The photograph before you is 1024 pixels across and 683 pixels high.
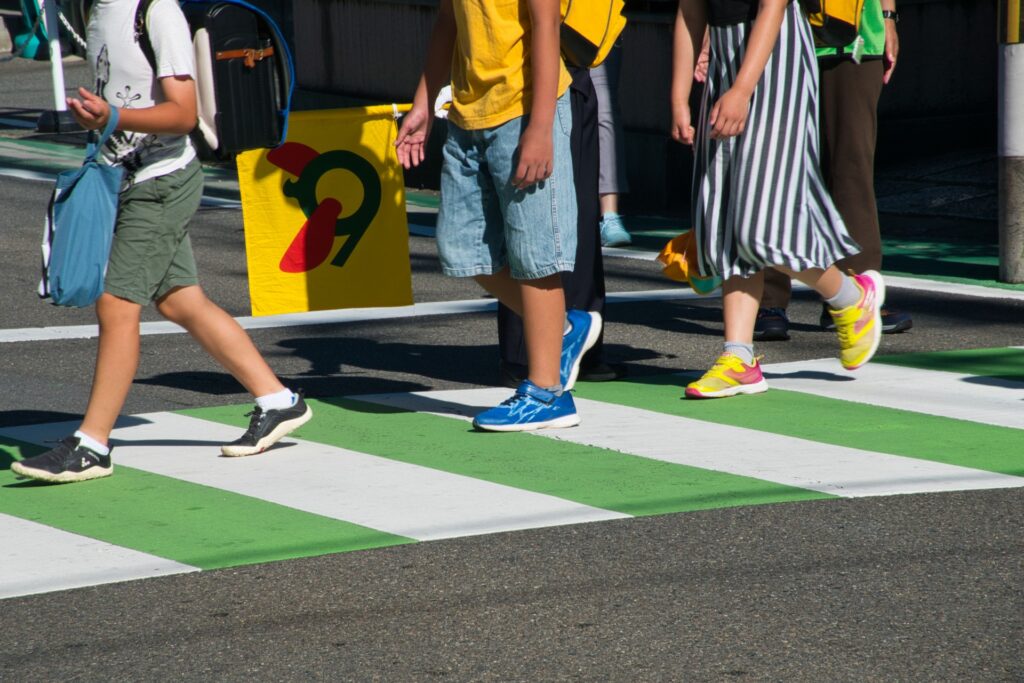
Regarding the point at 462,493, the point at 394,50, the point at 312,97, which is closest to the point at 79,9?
the point at 462,493

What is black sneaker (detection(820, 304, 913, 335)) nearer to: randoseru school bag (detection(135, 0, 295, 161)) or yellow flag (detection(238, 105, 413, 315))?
yellow flag (detection(238, 105, 413, 315))

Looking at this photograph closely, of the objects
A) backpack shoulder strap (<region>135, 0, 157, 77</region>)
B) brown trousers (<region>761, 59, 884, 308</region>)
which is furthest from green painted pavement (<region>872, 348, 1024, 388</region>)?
backpack shoulder strap (<region>135, 0, 157, 77</region>)

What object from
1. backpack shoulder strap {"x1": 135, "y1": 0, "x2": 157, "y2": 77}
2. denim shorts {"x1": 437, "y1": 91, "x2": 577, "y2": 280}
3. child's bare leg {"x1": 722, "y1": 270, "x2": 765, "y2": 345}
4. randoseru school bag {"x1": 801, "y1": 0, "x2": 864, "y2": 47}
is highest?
backpack shoulder strap {"x1": 135, "y1": 0, "x2": 157, "y2": 77}

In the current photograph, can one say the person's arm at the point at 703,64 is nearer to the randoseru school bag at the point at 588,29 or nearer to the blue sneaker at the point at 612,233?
the randoseru school bag at the point at 588,29

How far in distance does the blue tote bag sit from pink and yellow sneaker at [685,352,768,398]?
2262mm

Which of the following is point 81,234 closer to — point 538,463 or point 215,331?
point 215,331

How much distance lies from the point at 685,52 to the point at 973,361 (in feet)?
5.90

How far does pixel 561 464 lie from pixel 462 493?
0.46 m

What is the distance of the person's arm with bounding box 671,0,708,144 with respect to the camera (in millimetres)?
6355

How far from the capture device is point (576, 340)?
21.0 feet

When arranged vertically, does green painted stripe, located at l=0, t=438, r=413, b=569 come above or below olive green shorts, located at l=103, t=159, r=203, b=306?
below

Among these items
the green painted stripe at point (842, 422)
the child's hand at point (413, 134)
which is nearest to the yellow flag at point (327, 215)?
the child's hand at point (413, 134)

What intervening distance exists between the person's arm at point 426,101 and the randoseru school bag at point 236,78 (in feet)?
1.60

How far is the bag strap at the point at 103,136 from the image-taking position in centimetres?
493
